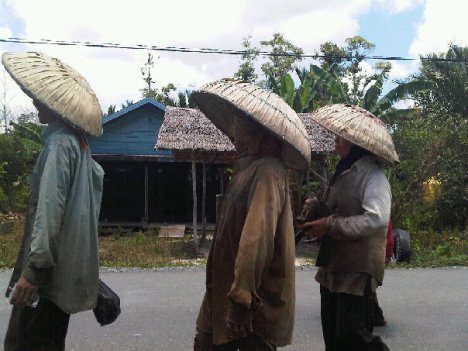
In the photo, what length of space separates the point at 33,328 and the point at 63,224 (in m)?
0.51

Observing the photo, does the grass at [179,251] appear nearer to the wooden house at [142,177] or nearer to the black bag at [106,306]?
the wooden house at [142,177]

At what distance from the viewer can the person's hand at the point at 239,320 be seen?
238 cm

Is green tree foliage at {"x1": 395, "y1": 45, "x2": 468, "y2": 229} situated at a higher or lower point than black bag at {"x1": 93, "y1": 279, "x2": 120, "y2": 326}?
higher

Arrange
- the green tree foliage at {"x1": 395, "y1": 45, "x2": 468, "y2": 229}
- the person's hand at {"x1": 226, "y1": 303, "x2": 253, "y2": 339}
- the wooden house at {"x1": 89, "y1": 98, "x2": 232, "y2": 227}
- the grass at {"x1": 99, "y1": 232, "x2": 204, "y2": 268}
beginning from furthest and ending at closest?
the wooden house at {"x1": 89, "y1": 98, "x2": 232, "y2": 227} < the green tree foliage at {"x1": 395, "y1": 45, "x2": 468, "y2": 229} < the grass at {"x1": 99, "y1": 232, "x2": 204, "y2": 268} < the person's hand at {"x1": 226, "y1": 303, "x2": 253, "y2": 339}

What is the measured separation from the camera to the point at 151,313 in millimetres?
5906

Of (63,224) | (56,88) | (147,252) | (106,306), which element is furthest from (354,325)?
(147,252)

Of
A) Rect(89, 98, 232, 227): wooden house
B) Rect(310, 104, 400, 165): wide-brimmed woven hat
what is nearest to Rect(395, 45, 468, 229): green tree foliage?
Rect(89, 98, 232, 227): wooden house

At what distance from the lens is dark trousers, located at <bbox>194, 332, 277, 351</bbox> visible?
2557mm

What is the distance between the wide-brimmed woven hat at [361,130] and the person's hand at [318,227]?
1.73 feet

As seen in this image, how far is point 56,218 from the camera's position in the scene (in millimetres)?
2480

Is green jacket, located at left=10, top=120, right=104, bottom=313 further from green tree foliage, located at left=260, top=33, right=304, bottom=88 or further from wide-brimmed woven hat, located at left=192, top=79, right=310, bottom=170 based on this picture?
green tree foliage, located at left=260, top=33, right=304, bottom=88

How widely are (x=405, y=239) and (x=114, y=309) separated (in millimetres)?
2838

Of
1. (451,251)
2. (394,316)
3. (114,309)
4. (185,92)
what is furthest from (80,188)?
(185,92)

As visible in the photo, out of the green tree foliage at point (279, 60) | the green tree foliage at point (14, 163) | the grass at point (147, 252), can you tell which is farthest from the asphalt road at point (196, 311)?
Result: the green tree foliage at point (279, 60)
